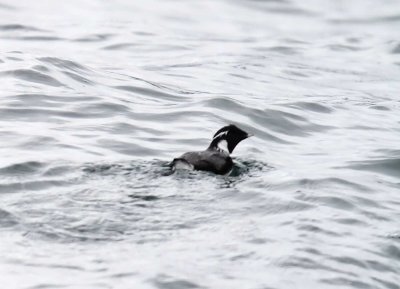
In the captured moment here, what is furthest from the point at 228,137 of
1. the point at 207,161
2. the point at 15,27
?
the point at 15,27

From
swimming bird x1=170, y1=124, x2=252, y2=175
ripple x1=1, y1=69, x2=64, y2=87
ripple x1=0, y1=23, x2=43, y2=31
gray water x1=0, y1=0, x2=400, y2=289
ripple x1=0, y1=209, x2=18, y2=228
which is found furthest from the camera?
ripple x1=0, y1=23, x2=43, y2=31

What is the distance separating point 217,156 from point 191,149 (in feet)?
4.62

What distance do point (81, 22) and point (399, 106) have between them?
7885 mm

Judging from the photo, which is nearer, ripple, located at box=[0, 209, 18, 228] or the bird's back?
ripple, located at box=[0, 209, 18, 228]

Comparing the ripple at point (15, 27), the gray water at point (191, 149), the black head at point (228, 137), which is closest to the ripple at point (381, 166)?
the gray water at point (191, 149)

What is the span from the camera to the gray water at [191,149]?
8.29m

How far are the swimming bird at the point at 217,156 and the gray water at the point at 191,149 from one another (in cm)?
11

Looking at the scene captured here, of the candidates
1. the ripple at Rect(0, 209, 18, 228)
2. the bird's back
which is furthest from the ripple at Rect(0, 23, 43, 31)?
the ripple at Rect(0, 209, 18, 228)

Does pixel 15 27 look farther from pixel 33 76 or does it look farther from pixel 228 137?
pixel 228 137

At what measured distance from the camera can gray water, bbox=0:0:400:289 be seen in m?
→ 8.29

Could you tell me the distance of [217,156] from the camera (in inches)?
429

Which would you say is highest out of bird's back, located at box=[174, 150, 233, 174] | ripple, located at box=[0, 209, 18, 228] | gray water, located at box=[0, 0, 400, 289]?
bird's back, located at box=[174, 150, 233, 174]

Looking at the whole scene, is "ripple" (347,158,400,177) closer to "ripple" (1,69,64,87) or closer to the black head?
the black head

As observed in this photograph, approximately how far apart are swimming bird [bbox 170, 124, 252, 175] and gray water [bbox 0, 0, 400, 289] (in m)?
0.11
